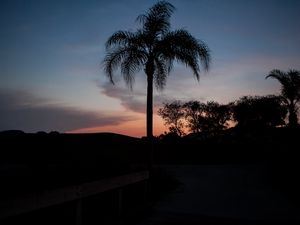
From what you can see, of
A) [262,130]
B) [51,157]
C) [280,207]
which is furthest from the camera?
[262,130]

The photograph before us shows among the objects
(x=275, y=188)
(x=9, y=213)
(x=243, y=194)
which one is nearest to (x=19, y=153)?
(x=243, y=194)

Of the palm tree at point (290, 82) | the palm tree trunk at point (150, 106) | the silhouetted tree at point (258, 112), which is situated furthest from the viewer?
the silhouetted tree at point (258, 112)

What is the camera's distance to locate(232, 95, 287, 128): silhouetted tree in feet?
156

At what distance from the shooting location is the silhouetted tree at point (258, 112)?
47.7 metres

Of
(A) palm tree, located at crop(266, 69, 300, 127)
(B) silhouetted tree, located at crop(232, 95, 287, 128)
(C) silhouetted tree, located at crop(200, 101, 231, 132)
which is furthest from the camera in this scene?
(C) silhouetted tree, located at crop(200, 101, 231, 132)

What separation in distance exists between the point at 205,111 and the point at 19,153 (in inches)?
→ 1809

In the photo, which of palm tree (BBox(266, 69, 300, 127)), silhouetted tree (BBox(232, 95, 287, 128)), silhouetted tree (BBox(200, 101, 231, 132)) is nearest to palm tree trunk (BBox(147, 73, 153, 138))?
palm tree (BBox(266, 69, 300, 127))

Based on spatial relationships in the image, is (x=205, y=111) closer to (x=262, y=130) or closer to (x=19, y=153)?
(x=262, y=130)

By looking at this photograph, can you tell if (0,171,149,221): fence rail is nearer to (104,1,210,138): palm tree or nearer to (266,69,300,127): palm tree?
(104,1,210,138): palm tree

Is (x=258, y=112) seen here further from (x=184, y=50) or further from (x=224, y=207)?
(x=224, y=207)

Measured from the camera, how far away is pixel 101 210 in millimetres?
7793

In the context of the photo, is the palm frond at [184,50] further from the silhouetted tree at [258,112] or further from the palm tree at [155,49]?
the silhouetted tree at [258,112]

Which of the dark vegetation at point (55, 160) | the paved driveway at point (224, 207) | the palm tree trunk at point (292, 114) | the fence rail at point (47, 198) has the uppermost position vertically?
the palm tree trunk at point (292, 114)

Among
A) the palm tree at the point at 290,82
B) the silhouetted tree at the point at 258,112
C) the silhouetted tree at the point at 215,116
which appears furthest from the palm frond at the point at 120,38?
the silhouetted tree at the point at 215,116
